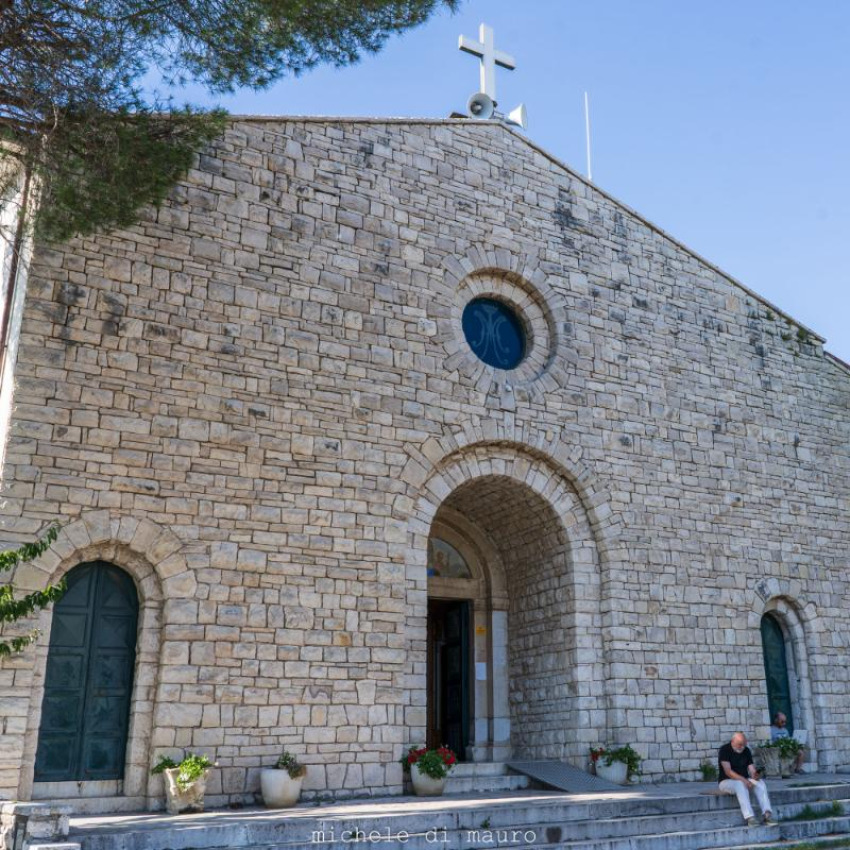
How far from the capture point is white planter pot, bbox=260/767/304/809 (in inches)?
340

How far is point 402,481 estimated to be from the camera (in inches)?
416

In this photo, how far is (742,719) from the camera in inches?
474

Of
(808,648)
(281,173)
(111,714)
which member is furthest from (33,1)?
(808,648)

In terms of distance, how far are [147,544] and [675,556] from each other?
6.85 m

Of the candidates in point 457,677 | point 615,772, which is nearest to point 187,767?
point 615,772

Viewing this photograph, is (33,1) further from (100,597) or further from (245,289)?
(100,597)

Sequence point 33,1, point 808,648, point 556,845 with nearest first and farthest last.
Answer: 1. point 556,845
2. point 33,1
3. point 808,648

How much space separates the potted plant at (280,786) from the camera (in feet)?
28.3

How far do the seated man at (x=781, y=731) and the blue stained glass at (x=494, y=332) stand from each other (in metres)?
5.91

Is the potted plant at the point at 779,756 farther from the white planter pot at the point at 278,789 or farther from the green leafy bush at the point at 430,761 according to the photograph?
the white planter pot at the point at 278,789

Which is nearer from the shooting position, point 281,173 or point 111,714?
point 111,714

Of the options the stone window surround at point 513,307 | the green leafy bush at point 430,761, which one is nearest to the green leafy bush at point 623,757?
the green leafy bush at point 430,761

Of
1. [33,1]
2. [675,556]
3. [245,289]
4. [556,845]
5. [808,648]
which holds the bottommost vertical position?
[556,845]

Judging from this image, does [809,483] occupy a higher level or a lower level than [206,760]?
higher
